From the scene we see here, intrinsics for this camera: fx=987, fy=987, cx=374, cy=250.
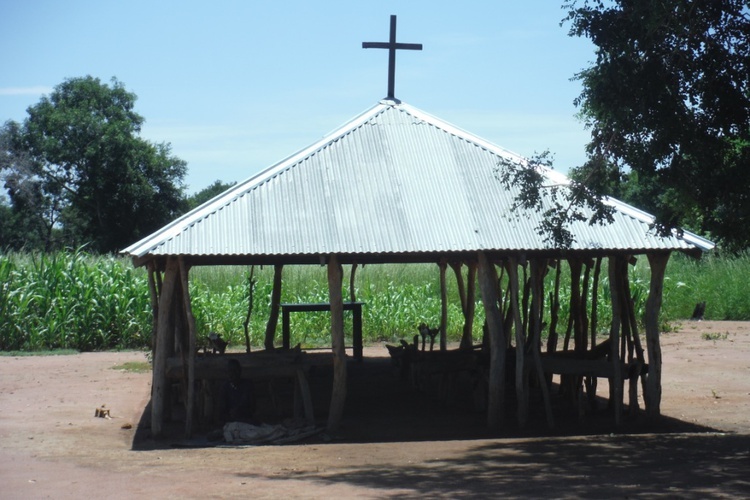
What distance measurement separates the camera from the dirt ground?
838 cm

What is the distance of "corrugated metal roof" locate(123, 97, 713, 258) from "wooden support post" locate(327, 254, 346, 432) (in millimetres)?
585

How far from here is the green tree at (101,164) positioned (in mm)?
37062

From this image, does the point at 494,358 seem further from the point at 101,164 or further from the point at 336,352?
the point at 101,164

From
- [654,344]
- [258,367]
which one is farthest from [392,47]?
[654,344]

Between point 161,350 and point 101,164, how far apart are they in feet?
86.5

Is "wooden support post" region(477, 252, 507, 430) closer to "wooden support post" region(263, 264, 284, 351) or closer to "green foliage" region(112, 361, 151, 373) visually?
"wooden support post" region(263, 264, 284, 351)

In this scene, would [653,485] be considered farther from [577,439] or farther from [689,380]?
[689,380]

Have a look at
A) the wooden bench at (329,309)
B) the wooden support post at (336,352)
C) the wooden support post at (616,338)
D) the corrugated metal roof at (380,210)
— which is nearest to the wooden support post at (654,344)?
the wooden support post at (616,338)

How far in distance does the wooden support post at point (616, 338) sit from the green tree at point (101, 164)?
27.1 metres

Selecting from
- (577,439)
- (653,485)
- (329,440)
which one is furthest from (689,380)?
(653,485)

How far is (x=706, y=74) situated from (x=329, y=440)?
585cm

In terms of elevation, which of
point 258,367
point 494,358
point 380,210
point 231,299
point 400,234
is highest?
point 380,210

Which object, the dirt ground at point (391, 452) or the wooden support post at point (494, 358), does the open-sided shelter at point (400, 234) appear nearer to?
the wooden support post at point (494, 358)

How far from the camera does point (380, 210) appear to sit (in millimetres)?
12531
